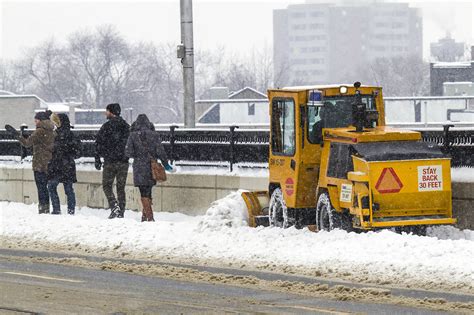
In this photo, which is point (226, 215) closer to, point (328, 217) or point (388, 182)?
point (328, 217)

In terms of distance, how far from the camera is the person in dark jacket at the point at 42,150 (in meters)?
22.1

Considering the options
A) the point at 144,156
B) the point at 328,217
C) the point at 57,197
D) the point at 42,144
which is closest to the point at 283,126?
the point at 328,217

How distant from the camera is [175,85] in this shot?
166 m

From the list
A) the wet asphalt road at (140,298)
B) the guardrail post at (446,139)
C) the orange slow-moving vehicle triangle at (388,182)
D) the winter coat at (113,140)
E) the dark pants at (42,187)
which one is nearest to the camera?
the wet asphalt road at (140,298)

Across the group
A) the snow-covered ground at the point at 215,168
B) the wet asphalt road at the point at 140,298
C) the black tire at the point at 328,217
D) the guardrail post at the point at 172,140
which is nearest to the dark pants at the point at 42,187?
the snow-covered ground at the point at 215,168

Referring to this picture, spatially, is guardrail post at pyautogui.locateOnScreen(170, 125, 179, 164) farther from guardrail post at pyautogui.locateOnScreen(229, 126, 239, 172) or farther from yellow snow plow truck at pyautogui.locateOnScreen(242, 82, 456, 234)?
yellow snow plow truck at pyautogui.locateOnScreen(242, 82, 456, 234)

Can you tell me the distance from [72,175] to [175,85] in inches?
5685

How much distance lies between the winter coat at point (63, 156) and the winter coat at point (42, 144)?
13 cm

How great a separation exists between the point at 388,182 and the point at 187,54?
29.2 feet

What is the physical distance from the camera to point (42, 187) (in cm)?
2250

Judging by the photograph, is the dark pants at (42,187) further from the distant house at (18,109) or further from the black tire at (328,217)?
the distant house at (18,109)

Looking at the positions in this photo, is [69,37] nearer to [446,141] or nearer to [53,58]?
[53,58]

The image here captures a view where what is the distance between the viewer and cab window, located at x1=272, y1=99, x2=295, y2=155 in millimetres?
17891

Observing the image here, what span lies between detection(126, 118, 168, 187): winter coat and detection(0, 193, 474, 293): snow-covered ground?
44.1 inches
